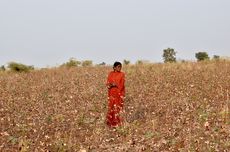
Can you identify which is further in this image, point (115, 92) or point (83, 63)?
point (83, 63)

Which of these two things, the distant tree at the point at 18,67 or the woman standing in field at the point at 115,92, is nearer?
the woman standing in field at the point at 115,92

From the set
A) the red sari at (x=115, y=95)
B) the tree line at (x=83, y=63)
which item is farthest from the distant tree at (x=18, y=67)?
the red sari at (x=115, y=95)

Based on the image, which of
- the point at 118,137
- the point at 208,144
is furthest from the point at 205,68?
the point at 208,144

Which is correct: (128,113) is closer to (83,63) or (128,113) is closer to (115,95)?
(115,95)

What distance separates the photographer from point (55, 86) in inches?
931

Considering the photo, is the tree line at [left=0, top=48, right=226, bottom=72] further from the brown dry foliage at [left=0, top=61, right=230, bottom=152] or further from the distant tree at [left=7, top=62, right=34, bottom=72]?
the brown dry foliage at [left=0, top=61, right=230, bottom=152]

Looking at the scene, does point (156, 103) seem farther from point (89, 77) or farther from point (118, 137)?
point (89, 77)

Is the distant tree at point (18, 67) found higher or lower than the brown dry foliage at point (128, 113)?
higher

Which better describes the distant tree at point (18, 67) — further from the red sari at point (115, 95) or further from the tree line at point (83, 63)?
the red sari at point (115, 95)

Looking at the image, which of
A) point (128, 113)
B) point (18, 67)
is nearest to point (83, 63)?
point (18, 67)

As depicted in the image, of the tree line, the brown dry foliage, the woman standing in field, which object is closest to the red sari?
the woman standing in field

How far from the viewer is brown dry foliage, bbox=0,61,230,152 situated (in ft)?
40.6

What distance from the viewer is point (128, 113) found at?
1706cm

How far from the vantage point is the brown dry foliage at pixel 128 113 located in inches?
487
